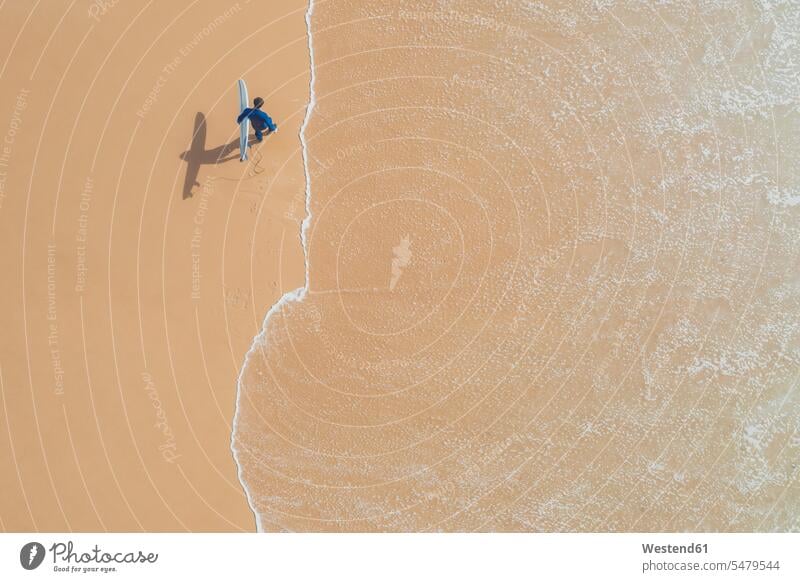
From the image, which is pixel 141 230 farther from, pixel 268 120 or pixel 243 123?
pixel 268 120

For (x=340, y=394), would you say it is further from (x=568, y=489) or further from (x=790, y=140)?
(x=790, y=140)

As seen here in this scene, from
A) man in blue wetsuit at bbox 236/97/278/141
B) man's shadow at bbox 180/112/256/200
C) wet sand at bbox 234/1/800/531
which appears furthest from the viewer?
man's shadow at bbox 180/112/256/200

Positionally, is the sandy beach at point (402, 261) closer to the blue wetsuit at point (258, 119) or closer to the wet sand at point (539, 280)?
the wet sand at point (539, 280)
